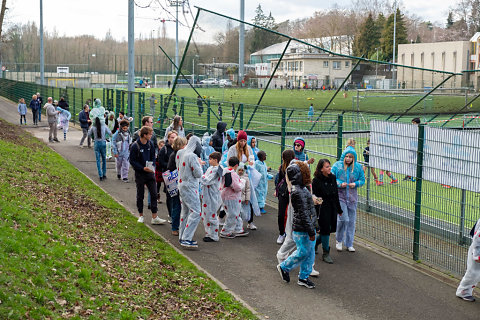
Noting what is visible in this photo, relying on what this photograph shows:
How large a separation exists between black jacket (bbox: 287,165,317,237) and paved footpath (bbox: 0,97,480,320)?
3.00 feet

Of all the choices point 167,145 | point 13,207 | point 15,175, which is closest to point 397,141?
point 167,145

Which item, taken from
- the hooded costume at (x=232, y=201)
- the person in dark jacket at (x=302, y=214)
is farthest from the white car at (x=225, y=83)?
the person in dark jacket at (x=302, y=214)

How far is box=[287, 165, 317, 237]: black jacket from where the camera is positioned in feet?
24.6

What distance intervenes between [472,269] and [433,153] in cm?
197

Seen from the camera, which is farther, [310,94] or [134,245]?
[310,94]

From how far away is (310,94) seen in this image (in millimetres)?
18094

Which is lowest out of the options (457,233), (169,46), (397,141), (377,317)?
(377,317)

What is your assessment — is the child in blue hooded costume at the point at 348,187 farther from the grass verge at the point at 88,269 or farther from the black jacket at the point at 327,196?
the grass verge at the point at 88,269

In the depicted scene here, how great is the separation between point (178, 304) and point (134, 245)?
8.42 feet

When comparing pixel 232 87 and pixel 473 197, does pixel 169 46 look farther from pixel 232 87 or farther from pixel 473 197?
pixel 473 197

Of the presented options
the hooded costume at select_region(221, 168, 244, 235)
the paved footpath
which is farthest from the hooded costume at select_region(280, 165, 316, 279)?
the hooded costume at select_region(221, 168, 244, 235)

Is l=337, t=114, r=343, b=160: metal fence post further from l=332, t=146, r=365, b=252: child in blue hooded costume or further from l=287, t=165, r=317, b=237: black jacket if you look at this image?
l=287, t=165, r=317, b=237: black jacket

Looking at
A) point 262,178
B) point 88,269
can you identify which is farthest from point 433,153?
point 88,269

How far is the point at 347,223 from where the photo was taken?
372 inches
